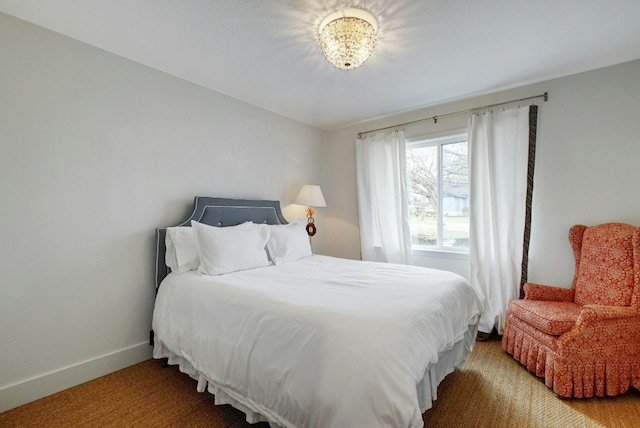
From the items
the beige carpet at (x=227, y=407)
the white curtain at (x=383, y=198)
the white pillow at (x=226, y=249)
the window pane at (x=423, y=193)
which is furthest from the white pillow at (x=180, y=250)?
the window pane at (x=423, y=193)

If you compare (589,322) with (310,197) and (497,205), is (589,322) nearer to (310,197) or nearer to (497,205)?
(497,205)

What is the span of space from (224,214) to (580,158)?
10.9 ft

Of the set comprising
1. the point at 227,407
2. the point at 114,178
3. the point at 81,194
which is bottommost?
the point at 227,407

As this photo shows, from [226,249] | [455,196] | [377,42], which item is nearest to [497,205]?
[455,196]

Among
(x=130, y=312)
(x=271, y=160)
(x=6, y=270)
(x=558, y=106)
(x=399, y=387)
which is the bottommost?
(x=130, y=312)

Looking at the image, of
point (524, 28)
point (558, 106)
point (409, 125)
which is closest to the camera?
point (524, 28)

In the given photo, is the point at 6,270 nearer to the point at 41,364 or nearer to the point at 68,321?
the point at 68,321

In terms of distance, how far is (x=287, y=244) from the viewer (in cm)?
285

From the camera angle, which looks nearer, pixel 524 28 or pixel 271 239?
pixel 524 28

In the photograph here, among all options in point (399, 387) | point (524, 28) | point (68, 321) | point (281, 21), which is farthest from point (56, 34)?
point (524, 28)

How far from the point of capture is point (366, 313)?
1.37 m

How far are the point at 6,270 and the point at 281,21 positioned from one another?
2373 mm

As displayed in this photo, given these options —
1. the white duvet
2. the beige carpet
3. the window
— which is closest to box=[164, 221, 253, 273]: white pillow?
the white duvet

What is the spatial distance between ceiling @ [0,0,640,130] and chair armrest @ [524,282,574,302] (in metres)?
1.91
